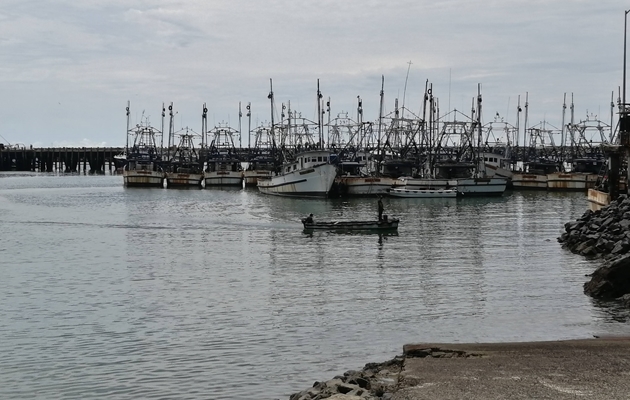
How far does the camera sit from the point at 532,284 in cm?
3212

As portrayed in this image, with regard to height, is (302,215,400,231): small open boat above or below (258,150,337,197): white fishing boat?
below

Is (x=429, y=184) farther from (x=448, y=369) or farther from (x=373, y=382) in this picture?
(x=373, y=382)

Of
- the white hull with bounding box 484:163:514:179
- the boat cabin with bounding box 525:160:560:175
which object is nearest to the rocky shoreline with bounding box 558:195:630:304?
the white hull with bounding box 484:163:514:179

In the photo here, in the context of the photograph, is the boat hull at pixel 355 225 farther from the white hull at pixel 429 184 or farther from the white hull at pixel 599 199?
the white hull at pixel 429 184

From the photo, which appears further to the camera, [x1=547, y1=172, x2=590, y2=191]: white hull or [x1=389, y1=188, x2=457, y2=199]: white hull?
[x1=547, y1=172, x2=590, y2=191]: white hull

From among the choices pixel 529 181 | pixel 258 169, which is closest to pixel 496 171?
pixel 529 181

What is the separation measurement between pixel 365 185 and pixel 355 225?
42179mm

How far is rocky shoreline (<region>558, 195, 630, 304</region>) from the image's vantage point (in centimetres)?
2697

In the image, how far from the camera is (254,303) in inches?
1141

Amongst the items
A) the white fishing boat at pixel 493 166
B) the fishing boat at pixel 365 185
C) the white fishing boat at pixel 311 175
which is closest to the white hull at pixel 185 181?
the white fishing boat at pixel 311 175

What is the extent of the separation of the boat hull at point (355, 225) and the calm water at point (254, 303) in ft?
3.31

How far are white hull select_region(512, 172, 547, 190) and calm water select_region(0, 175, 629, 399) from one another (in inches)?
1959

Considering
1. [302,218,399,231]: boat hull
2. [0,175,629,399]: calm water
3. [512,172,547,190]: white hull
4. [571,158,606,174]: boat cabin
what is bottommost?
[0,175,629,399]: calm water

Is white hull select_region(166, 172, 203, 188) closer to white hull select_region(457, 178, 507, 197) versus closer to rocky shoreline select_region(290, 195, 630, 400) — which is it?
white hull select_region(457, 178, 507, 197)
